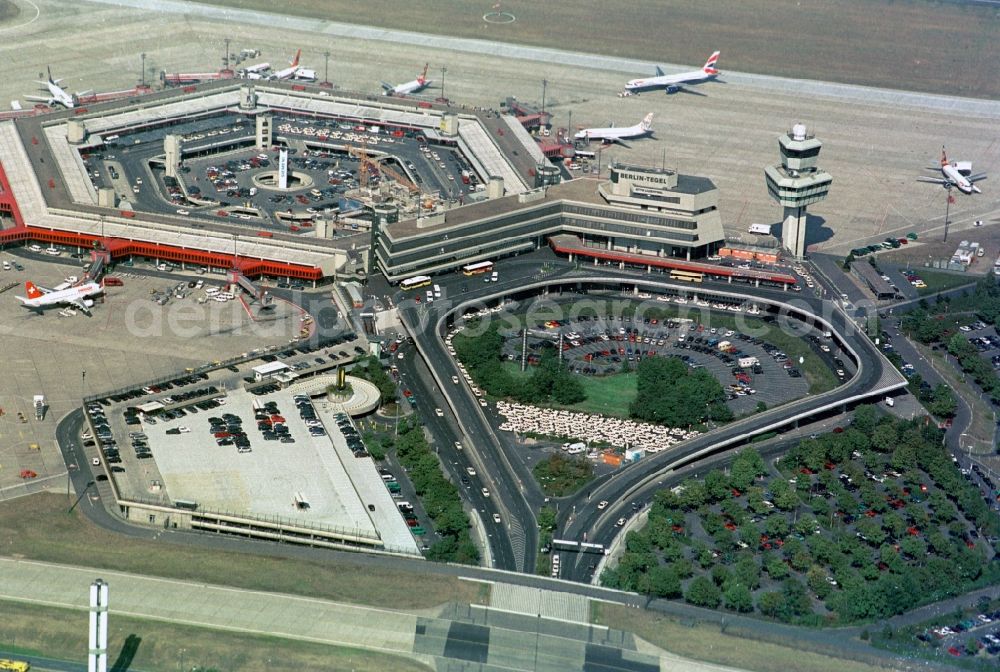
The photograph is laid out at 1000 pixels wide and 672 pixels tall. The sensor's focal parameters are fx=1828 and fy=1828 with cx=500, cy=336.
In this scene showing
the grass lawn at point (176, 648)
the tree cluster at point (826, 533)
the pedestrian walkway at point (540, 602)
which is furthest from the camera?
the tree cluster at point (826, 533)

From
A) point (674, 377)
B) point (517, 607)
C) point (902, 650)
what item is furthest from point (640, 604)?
point (674, 377)

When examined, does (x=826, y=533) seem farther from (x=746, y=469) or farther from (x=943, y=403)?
(x=943, y=403)

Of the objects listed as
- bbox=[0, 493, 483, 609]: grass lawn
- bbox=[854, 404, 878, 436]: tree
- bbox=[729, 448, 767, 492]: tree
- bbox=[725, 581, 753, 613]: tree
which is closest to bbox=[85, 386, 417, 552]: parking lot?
bbox=[0, 493, 483, 609]: grass lawn

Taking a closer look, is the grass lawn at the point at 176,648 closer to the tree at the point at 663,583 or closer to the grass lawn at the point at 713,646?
the grass lawn at the point at 713,646

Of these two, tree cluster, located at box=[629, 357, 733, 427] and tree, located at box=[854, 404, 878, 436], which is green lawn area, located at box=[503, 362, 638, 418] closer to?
tree cluster, located at box=[629, 357, 733, 427]

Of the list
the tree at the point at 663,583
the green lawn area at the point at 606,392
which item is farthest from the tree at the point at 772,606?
the green lawn area at the point at 606,392

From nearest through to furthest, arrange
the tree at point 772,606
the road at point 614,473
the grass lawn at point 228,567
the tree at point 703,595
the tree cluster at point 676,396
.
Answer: the grass lawn at point 228,567, the tree at point 772,606, the tree at point 703,595, the road at point 614,473, the tree cluster at point 676,396

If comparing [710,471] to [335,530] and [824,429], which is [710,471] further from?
[335,530]

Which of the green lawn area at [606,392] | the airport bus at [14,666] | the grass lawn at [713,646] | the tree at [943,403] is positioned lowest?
the airport bus at [14,666]
